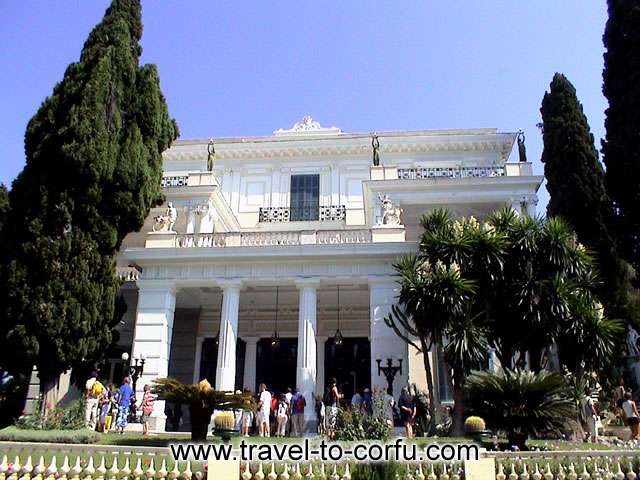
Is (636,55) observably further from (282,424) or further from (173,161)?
(173,161)

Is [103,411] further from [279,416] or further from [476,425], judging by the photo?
[476,425]

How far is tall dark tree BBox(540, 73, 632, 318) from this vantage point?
22422 millimetres

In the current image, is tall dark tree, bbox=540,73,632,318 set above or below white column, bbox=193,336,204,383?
above

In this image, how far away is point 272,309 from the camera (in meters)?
25.4

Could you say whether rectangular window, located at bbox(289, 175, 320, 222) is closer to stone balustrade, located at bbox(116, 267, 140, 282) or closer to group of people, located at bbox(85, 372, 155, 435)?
stone balustrade, located at bbox(116, 267, 140, 282)

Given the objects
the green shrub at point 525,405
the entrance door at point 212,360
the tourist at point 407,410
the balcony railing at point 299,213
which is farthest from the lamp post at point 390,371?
the balcony railing at point 299,213

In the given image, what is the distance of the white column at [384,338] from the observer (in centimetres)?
1859

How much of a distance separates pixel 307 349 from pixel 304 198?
39.8ft

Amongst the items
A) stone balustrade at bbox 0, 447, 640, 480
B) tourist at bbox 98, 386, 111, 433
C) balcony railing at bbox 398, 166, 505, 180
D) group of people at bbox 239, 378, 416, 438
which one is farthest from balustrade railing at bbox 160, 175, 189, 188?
stone balustrade at bbox 0, 447, 640, 480

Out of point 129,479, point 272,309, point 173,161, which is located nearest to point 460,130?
point 272,309

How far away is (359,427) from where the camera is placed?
13.8 meters

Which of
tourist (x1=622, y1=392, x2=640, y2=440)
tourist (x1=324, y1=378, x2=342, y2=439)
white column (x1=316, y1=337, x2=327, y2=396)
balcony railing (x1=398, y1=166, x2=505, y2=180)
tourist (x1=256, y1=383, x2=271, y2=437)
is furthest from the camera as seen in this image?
white column (x1=316, y1=337, x2=327, y2=396)

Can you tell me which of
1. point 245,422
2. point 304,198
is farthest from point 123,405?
point 304,198

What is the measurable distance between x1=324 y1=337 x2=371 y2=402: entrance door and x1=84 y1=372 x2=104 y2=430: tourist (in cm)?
1057
